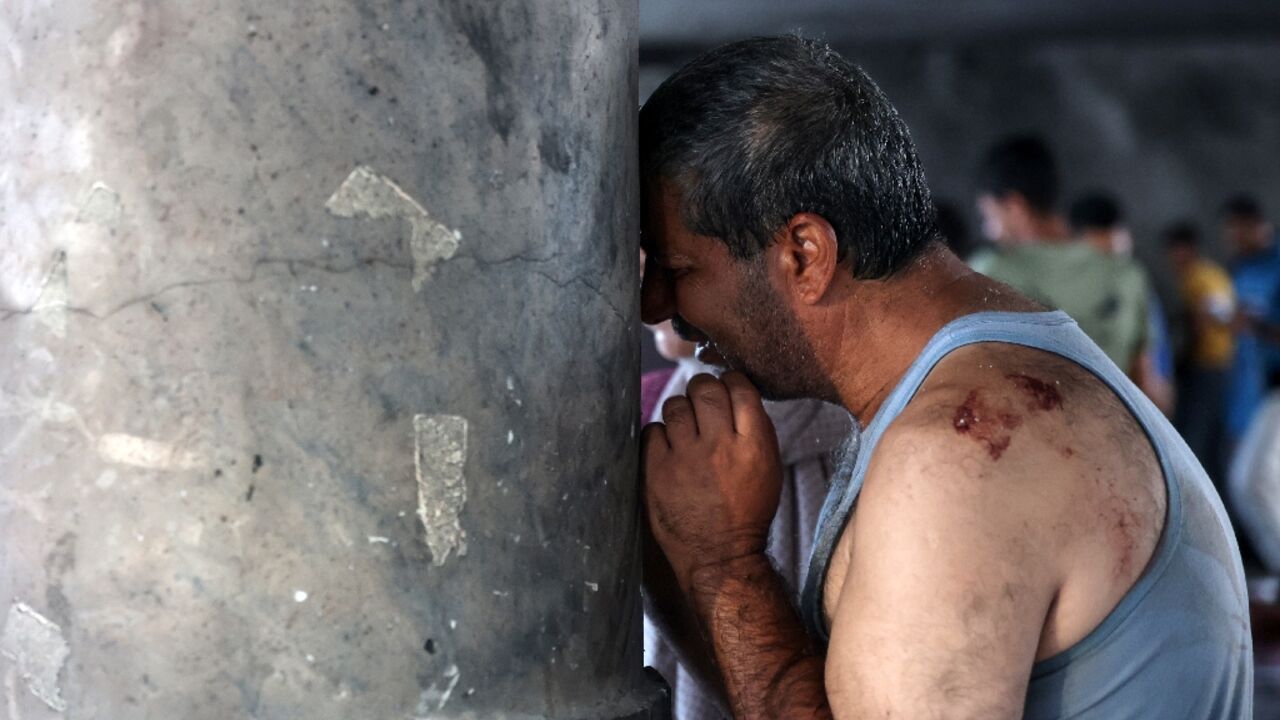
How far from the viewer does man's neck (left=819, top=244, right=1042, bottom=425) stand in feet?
6.31

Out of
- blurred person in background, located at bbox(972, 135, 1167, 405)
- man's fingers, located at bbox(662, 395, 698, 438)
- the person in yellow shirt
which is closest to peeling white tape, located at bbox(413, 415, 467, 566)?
man's fingers, located at bbox(662, 395, 698, 438)

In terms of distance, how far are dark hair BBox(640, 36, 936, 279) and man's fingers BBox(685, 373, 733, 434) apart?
0.58ft

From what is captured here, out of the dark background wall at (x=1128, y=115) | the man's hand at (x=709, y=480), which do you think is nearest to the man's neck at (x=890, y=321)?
the man's hand at (x=709, y=480)

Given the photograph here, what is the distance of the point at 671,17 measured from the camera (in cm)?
1174

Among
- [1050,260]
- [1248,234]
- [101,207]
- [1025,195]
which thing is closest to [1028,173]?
[1025,195]

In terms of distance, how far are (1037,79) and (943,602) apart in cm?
1228

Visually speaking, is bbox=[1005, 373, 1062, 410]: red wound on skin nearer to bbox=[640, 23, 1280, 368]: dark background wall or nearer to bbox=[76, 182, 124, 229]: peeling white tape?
bbox=[76, 182, 124, 229]: peeling white tape

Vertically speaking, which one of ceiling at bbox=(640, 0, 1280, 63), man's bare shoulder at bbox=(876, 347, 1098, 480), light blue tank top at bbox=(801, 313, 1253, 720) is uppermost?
man's bare shoulder at bbox=(876, 347, 1098, 480)

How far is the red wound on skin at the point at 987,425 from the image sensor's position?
62.8 inches

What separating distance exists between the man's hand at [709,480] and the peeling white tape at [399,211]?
0.48m

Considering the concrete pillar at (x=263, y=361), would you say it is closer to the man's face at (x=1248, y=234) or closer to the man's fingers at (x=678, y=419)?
the man's fingers at (x=678, y=419)

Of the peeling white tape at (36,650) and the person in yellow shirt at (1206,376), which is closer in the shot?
the peeling white tape at (36,650)

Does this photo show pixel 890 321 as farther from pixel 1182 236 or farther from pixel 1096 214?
pixel 1182 236

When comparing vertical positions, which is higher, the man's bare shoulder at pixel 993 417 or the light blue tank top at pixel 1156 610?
the man's bare shoulder at pixel 993 417
